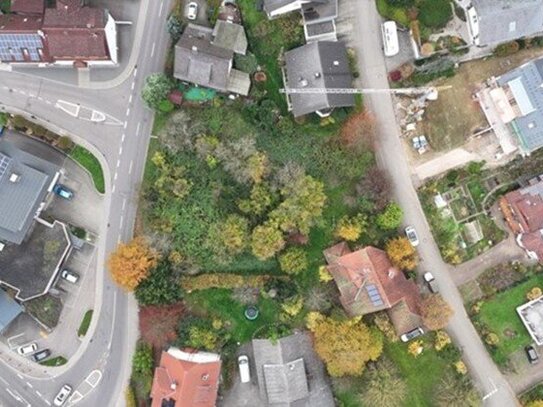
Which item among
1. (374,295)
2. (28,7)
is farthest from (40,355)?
(28,7)

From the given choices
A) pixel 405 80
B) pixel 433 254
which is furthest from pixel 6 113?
pixel 433 254

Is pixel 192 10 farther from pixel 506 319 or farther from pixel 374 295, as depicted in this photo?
pixel 506 319

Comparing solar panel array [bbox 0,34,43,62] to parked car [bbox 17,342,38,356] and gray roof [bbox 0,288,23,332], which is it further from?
parked car [bbox 17,342,38,356]

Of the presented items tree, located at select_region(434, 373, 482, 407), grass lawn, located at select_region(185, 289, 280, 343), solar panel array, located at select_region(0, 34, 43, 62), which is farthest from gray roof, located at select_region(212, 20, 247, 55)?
tree, located at select_region(434, 373, 482, 407)

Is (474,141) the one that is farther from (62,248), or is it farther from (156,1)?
(62,248)

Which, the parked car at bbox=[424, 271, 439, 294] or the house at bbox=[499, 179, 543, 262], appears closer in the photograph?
the house at bbox=[499, 179, 543, 262]

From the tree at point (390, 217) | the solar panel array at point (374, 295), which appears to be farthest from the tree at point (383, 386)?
the tree at point (390, 217)
